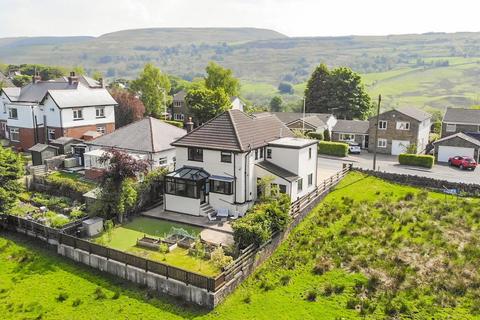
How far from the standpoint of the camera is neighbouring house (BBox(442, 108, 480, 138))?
53.8 m

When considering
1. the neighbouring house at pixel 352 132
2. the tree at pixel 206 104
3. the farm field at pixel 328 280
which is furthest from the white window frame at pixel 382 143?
the farm field at pixel 328 280

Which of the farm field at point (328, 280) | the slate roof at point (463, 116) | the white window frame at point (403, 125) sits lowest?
the farm field at point (328, 280)

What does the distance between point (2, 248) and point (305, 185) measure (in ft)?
71.2

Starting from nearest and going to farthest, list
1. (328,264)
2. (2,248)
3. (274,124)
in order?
1. (328,264)
2. (2,248)
3. (274,124)

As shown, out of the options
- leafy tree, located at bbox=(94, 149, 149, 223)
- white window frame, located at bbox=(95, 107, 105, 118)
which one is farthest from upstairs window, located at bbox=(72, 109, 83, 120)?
leafy tree, located at bbox=(94, 149, 149, 223)

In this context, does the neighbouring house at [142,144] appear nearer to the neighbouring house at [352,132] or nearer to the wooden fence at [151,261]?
the wooden fence at [151,261]

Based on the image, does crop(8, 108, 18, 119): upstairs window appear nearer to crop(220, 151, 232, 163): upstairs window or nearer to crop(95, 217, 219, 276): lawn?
crop(95, 217, 219, 276): lawn

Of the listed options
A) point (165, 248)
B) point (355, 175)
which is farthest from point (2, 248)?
point (355, 175)

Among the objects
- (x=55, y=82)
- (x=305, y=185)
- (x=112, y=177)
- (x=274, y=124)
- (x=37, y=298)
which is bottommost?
(x=37, y=298)

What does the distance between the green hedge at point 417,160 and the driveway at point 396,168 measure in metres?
0.74

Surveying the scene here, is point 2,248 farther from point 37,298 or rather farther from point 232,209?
point 232,209

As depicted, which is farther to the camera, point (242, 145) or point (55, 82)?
point (55, 82)

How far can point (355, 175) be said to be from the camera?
40469 millimetres

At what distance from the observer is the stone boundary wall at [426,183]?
34375 mm
